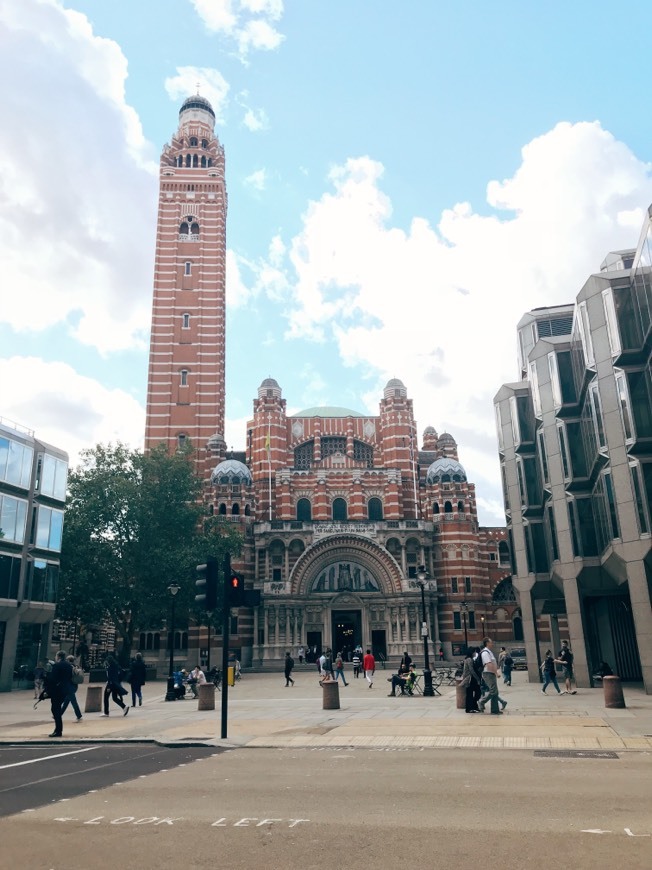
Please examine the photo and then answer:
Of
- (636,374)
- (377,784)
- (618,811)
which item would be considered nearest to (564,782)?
(618,811)

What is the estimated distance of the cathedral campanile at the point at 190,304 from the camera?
216 feet

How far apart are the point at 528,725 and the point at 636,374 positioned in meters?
13.4

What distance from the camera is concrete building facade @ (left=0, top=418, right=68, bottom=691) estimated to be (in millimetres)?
36312

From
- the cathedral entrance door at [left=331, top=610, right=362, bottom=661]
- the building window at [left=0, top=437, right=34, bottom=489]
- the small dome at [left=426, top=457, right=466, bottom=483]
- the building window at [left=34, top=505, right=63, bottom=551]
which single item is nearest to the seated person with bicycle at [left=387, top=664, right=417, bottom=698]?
the building window at [left=0, top=437, right=34, bottom=489]

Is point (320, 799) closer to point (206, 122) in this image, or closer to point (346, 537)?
point (346, 537)

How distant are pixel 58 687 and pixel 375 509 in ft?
156

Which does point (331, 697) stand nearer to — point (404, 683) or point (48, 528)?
point (404, 683)

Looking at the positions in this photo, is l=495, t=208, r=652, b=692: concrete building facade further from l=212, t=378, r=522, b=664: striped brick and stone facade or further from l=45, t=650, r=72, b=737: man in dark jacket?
l=212, t=378, r=522, b=664: striped brick and stone facade

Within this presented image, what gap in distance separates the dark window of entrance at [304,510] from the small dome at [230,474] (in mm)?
5048

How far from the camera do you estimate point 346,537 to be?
2272 inches

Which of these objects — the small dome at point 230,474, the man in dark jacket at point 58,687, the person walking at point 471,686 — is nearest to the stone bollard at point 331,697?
the person walking at point 471,686

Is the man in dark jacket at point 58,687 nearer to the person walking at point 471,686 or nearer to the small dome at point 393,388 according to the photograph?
the person walking at point 471,686

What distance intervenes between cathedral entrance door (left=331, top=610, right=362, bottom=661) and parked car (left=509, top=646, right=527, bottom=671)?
1224 centimetres

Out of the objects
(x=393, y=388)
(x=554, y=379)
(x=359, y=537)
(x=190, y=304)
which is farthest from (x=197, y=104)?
(x=554, y=379)
